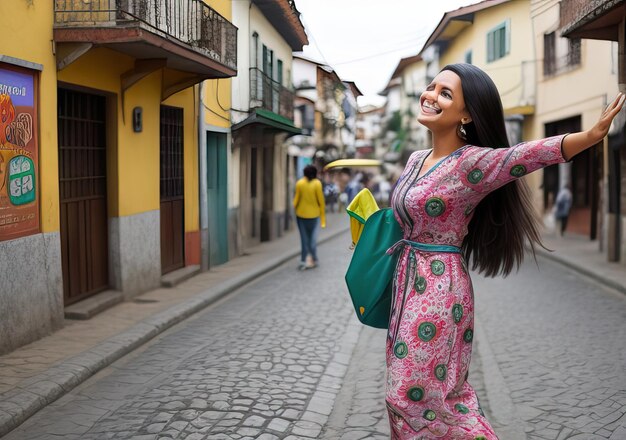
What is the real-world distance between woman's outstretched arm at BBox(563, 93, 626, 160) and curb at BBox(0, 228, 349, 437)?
148 inches

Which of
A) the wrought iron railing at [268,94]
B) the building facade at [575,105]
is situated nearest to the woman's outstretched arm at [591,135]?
the wrought iron railing at [268,94]

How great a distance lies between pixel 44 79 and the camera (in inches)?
295

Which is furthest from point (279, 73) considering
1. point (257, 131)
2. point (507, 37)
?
point (507, 37)

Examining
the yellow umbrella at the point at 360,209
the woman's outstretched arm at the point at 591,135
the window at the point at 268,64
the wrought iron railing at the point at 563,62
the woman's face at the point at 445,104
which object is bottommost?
the yellow umbrella at the point at 360,209

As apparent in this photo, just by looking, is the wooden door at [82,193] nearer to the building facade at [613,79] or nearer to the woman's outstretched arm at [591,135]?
the building facade at [613,79]

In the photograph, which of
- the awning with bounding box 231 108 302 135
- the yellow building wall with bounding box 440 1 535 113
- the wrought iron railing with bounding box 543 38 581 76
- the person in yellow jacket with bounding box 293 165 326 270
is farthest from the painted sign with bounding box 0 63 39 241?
the yellow building wall with bounding box 440 1 535 113

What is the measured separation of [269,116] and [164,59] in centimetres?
605

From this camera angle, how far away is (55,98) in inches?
306

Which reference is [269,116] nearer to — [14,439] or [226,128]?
[226,128]

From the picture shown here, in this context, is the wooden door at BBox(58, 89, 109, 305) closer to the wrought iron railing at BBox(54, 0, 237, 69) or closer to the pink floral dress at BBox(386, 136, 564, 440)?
the wrought iron railing at BBox(54, 0, 237, 69)

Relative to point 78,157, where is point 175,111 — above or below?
above

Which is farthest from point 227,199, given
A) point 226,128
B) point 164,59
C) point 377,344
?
point 377,344

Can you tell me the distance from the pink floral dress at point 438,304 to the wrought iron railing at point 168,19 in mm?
5634

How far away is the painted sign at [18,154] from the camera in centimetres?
679
